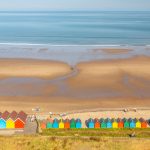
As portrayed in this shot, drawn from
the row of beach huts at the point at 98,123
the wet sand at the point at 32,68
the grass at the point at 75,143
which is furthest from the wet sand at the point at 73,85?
the grass at the point at 75,143

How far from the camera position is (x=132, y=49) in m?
57.3

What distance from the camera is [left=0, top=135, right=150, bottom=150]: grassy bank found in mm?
17172

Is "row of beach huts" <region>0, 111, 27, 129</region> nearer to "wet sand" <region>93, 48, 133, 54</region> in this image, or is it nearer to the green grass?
the green grass

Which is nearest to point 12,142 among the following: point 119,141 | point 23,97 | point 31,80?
point 119,141

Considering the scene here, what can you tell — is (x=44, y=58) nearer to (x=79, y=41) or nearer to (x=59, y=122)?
(x=79, y=41)

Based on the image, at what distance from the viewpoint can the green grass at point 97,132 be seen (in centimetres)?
2002

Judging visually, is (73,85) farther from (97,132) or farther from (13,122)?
(97,132)

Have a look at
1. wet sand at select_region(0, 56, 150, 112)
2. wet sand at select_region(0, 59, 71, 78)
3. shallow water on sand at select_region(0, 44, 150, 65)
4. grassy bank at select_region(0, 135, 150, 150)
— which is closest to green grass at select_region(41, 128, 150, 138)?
grassy bank at select_region(0, 135, 150, 150)

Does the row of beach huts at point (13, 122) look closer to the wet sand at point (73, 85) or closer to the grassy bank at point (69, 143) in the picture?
the grassy bank at point (69, 143)

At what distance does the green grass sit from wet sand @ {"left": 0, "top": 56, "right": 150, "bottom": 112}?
21.4 feet

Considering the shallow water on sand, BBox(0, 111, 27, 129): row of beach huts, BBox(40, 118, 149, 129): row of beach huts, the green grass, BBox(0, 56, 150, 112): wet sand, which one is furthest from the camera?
the shallow water on sand

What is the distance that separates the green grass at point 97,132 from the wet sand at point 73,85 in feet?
21.4

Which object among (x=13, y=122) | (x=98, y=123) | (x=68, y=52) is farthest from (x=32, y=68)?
(x=98, y=123)

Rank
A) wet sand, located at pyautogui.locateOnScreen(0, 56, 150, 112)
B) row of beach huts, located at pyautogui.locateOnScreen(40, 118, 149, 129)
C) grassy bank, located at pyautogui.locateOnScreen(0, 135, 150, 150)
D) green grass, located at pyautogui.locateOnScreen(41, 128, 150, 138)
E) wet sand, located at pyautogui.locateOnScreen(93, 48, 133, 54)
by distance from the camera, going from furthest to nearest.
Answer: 1. wet sand, located at pyautogui.locateOnScreen(93, 48, 133, 54)
2. wet sand, located at pyautogui.locateOnScreen(0, 56, 150, 112)
3. row of beach huts, located at pyautogui.locateOnScreen(40, 118, 149, 129)
4. green grass, located at pyautogui.locateOnScreen(41, 128, 150, 138)
5. grassy bank, located at pyautogui.locateOnScreen(0, 135, 150, 150)
